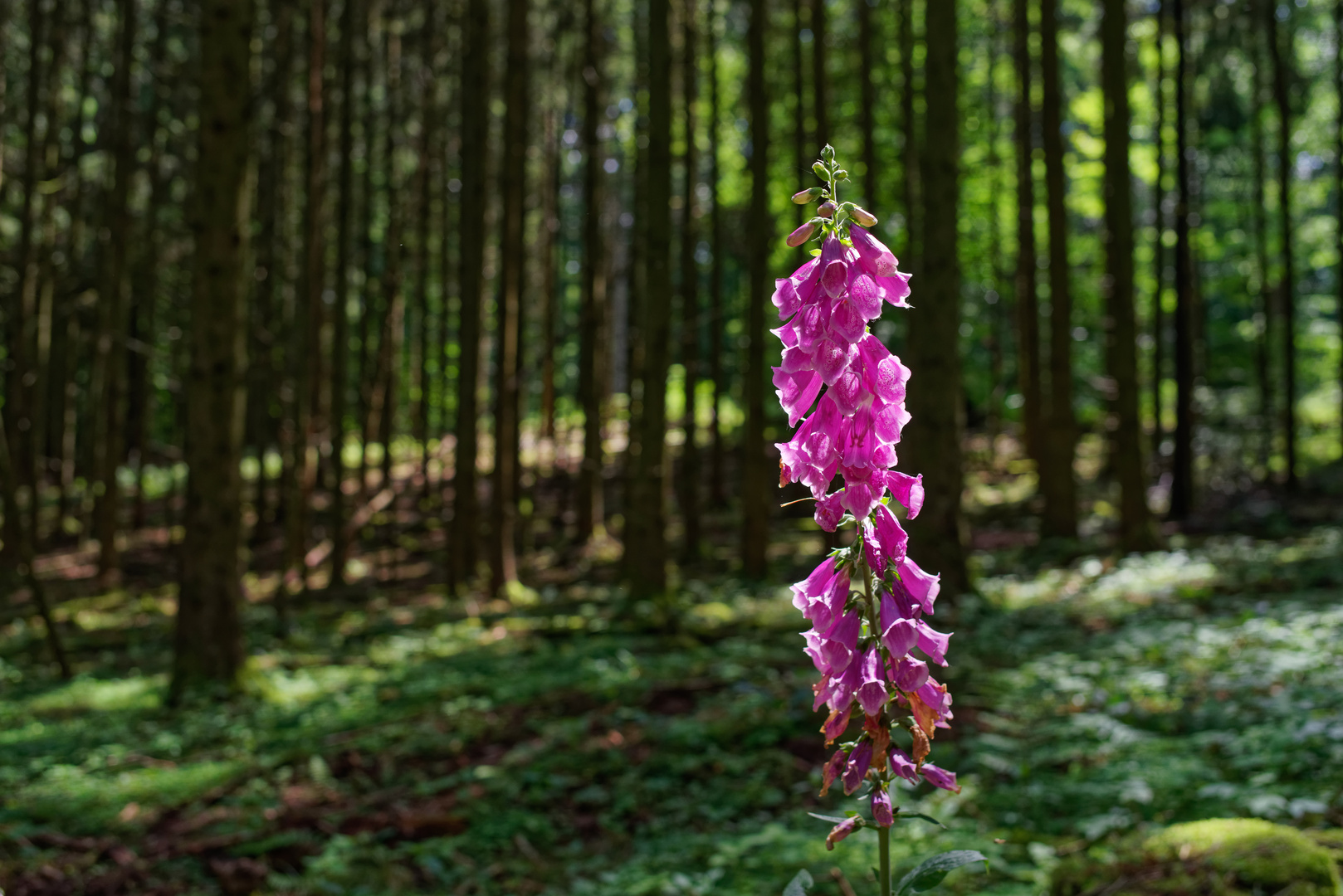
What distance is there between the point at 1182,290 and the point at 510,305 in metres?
9.84

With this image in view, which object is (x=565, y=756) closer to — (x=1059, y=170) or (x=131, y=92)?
(x=1059, y=170)

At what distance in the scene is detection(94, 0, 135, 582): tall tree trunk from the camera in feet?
42.7

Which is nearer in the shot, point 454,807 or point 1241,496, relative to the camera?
point 454,807

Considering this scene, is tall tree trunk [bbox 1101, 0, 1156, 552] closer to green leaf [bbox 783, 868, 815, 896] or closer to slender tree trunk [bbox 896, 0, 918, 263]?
slender tree trunk [bbox 896, 0, 918, 263]

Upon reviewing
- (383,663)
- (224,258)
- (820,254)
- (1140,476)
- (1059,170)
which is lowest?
(383,663)

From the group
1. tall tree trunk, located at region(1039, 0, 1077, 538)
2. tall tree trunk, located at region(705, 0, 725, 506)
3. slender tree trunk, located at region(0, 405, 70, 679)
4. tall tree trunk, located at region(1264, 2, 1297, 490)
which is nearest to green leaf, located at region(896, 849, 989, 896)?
slender tree trunk, located at region(0, 405, 70, 679)

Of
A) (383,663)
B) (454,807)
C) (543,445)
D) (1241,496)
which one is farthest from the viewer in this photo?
(543,445)

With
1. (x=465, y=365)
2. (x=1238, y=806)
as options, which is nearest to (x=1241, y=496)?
(x=465, y=365)

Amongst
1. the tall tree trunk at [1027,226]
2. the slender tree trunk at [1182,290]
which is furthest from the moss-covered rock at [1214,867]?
the tall tree trunk at [1027,226]

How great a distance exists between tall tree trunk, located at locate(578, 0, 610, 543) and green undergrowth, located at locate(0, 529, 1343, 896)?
16.1ft

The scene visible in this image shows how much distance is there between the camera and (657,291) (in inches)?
410

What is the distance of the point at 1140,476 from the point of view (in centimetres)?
1213

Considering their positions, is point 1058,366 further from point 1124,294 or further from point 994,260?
point 994,260

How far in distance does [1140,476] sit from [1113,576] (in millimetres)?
1907
